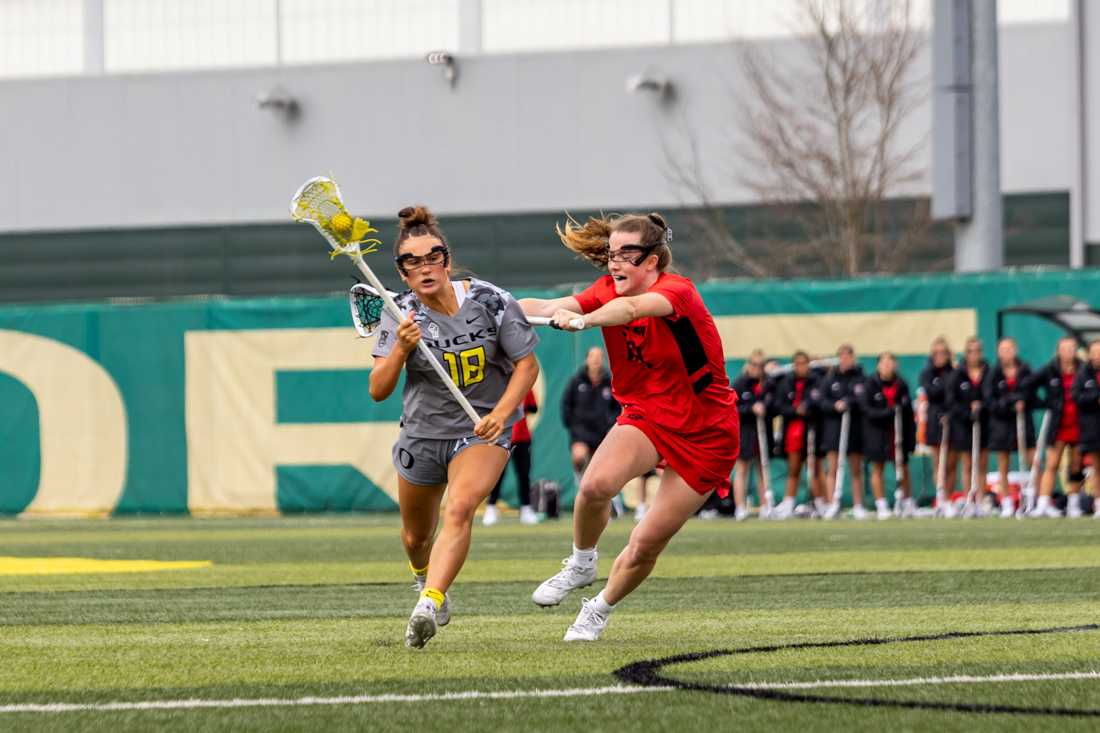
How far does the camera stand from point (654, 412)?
29.1ft

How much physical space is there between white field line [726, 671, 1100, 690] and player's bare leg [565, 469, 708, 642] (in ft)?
5.61

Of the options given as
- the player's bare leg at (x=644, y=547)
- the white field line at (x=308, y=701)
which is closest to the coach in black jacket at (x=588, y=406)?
the player's bare leg at (x=644, y=547)

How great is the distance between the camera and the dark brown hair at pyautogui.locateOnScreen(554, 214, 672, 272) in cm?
892

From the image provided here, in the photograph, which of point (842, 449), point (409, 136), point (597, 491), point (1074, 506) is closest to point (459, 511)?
point (597, 491)

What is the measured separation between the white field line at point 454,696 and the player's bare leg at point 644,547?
5.67ft

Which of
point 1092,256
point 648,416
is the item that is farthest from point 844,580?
point 1092,256

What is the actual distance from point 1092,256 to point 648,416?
88.4 ft

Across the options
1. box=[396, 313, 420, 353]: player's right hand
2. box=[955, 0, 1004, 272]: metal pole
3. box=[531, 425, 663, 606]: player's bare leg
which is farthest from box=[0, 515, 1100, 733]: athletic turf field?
box=[955, 0, 1004, 272]: metal pole

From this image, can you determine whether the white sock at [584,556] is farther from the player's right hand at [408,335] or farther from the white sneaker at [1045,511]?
the white sneaker at [1045,511]

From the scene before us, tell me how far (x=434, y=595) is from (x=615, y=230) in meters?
1.86

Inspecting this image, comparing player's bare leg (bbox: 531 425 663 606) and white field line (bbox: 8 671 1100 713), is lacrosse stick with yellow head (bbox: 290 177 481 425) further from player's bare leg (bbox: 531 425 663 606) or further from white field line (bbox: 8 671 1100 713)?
white field line (bbox: 8 671 1100 713)

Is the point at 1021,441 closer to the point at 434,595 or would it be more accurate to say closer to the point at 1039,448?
the point at 1039,448

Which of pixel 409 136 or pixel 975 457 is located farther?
pixel 409 136

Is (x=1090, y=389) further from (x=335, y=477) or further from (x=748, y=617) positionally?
(x=748, y=617)
